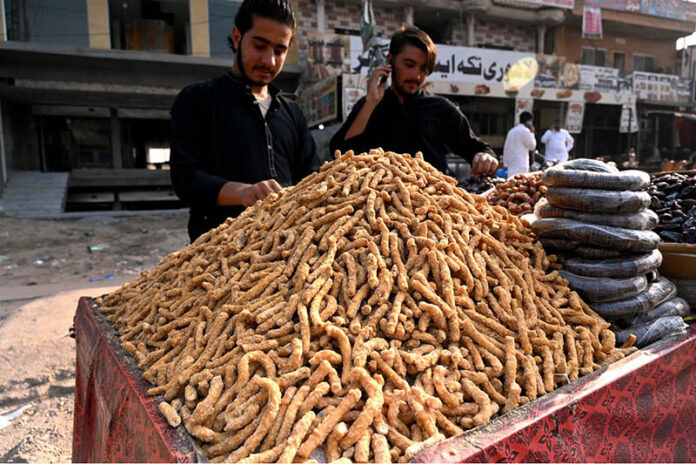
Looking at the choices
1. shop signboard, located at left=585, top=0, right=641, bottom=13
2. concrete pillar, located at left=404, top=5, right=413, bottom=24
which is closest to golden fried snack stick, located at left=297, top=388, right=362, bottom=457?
concrete pillar, located at left=404, top=5, right=413, bottom=24

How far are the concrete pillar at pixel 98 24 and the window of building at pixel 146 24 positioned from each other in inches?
51.6

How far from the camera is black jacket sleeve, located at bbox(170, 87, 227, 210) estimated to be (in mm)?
1927

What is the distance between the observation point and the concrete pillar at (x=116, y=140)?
1295 cm

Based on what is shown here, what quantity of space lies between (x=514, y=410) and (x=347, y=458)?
37cm

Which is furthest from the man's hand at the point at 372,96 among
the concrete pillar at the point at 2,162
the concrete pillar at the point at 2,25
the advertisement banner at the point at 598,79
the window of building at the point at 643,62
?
the window of building at the point at 643,62

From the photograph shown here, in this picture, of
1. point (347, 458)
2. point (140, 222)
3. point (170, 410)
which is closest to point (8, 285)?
point (140, 222)

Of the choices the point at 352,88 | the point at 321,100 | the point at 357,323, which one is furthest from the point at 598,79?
the point at 357,323

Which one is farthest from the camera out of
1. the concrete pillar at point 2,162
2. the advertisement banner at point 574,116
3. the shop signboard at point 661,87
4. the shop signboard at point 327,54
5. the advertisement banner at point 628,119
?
the shop signboard at point 661,87

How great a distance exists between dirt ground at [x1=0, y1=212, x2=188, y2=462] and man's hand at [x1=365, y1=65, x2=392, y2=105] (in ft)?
7.48

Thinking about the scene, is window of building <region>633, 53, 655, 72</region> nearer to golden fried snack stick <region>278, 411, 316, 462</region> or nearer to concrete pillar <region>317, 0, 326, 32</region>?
concrete pillar <region>317, 0, 326, 32</region>

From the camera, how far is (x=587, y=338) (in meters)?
1.21

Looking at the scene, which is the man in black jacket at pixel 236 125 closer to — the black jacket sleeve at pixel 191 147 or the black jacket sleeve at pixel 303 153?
the black jacket sleeve at pixel 191 147

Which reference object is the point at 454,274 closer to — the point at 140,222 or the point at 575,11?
the point at 140,222

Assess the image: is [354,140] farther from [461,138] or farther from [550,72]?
[550,72]
